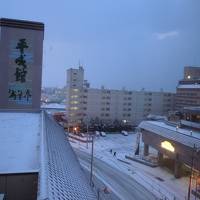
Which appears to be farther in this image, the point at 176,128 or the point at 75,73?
the point at 75,73

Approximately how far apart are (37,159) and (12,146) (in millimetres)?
2248

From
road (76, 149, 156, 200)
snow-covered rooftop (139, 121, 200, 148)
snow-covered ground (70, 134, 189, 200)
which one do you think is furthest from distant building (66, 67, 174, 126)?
road (76, 149, 156, 200)

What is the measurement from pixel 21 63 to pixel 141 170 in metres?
20.1

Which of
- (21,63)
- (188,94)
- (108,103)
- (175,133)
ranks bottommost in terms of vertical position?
(175,133)

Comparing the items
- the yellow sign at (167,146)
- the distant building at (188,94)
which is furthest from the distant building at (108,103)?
the yellow sign at (167,146)

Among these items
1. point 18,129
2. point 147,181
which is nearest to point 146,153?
point 147,181

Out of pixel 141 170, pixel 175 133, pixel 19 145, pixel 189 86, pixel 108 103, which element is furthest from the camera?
pixel 189 86

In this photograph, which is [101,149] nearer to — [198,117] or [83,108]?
[198,117]

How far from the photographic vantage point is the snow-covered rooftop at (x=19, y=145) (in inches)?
448

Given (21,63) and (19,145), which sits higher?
(21,63)

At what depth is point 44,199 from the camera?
6953mm

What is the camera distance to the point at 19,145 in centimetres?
1413

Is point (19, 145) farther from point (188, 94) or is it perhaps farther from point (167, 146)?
point (188, 94)

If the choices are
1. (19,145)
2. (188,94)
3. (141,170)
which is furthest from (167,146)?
(188,94)
